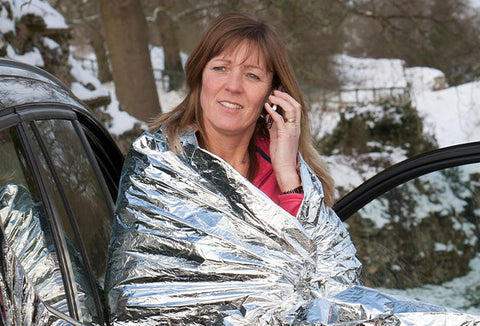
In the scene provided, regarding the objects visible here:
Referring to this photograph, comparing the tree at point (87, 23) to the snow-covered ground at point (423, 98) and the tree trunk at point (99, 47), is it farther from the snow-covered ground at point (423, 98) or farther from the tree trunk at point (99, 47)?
the snow-covered ground at point (423, 98)

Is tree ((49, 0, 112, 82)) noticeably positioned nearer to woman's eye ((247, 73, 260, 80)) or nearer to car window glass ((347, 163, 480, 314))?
car window glass ((347, 163, 480, 314))

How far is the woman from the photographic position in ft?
6.04

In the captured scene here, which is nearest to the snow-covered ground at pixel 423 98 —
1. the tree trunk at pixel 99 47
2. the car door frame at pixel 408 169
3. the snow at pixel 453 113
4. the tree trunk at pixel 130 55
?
the snow at pixel 453 113

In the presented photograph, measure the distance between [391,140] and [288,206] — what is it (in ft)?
28.1

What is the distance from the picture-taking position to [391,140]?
35.0 ft

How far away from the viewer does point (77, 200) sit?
6.95ft

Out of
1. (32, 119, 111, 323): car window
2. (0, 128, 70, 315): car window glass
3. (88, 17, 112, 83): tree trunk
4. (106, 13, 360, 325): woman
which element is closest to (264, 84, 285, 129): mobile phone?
(106, 13, 360, 325): woman

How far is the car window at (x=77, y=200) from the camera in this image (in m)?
1.87

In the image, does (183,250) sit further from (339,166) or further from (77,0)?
(77,0)

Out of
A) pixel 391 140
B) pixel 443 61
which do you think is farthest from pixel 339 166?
pixel 443 61

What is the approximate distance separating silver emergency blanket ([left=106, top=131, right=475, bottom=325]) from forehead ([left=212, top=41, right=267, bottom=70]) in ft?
1.70

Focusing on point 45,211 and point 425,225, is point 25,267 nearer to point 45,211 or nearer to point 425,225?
point 45,211

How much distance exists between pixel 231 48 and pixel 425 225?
10.1 feet

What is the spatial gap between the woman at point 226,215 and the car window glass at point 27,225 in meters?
0.21
